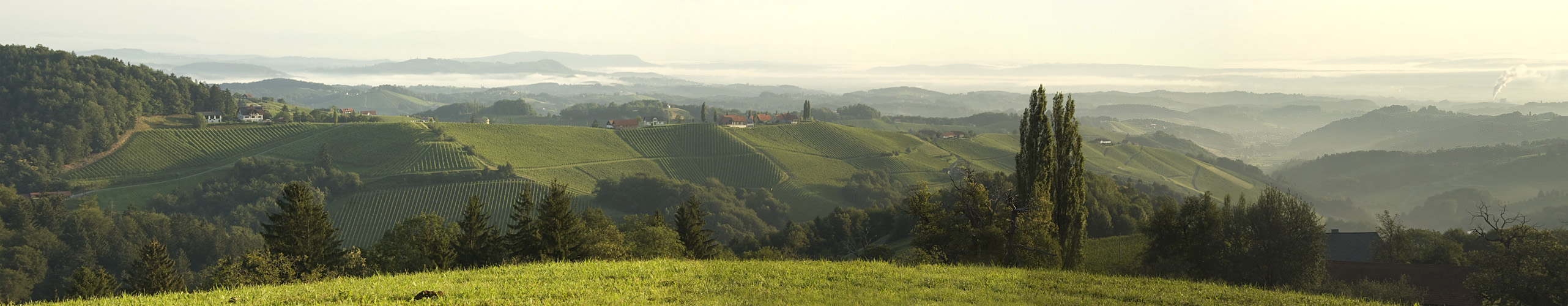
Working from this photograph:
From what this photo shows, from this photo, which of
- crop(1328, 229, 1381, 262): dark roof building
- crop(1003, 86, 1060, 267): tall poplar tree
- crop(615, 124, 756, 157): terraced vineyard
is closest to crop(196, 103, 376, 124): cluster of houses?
crop(615, 124, 756, 157): terraced vineyard

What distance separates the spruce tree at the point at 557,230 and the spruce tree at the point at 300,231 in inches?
453

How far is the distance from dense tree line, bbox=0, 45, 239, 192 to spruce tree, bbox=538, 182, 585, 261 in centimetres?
12468

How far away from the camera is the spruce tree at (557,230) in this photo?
116 feet

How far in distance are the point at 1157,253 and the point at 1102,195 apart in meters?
32.2

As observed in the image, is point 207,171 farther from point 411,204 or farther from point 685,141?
point 685,141

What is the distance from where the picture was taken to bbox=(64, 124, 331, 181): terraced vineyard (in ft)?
391

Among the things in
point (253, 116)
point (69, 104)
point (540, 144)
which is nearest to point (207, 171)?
point (253, 116)

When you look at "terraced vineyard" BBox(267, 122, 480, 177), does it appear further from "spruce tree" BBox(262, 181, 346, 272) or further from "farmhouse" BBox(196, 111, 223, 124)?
"spruce tree" BBox(262, 181, 346, 272)

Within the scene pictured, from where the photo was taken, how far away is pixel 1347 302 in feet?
53.0

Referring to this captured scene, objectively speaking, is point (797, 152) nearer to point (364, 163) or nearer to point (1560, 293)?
point (364, 163)

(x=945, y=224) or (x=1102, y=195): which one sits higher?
(x=945, y=224)

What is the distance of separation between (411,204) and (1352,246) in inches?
4155

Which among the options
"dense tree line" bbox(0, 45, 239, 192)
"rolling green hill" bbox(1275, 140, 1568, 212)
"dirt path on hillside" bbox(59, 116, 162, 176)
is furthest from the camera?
"rolling green hill" bbox(1275, 140, 1568, 212)

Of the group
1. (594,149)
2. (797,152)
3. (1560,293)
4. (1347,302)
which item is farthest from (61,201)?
(1560,293)
